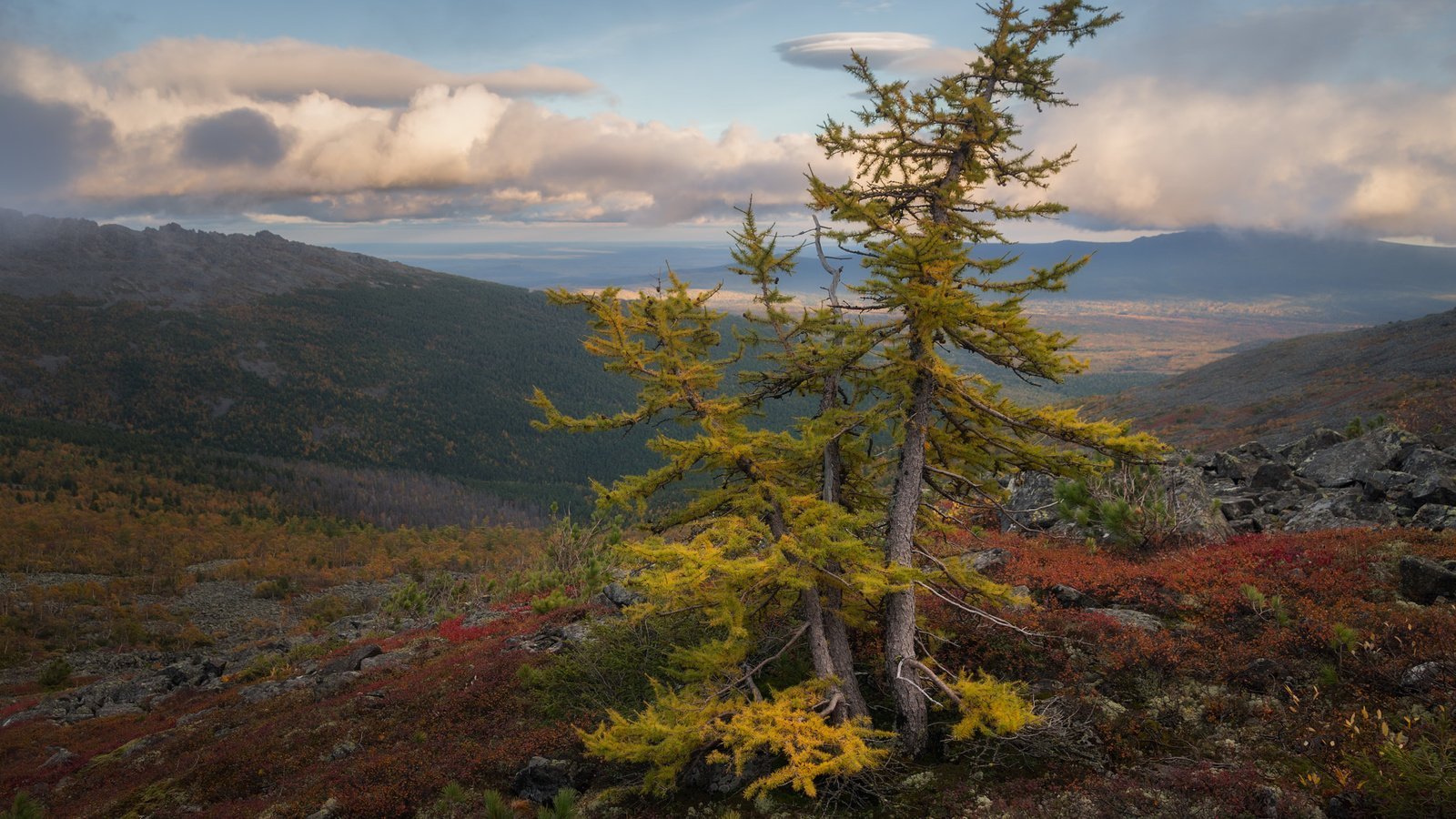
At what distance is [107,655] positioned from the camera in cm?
5653

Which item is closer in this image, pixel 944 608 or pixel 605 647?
pixel 944 608

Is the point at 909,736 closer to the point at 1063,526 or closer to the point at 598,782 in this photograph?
the point at 598,782

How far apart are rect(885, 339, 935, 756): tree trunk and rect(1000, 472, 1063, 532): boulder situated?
13.7 m

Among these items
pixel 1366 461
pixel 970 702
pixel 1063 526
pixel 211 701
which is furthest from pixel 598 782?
pixel 1366 461

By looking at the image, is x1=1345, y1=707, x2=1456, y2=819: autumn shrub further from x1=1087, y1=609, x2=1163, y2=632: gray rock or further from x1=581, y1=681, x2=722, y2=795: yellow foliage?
x1=581, y1=681, x2=722, y2=795: yellow foliage

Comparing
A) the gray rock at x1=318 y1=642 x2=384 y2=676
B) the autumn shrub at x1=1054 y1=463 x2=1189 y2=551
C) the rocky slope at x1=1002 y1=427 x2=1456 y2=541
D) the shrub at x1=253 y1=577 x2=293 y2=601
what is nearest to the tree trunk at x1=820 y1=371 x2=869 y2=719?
the rocky slope at x1=1002 y1=427 x2=1456 y2=541

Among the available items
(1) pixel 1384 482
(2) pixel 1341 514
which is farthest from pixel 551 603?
(1) pixel 1384 482

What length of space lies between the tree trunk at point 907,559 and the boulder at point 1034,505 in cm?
1366

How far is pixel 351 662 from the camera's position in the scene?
22.7 metres

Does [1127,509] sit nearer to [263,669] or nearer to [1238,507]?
[1238,507]

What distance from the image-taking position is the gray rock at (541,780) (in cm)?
1188

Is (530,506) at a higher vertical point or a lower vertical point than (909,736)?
lower

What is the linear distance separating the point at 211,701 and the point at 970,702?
26353 mm

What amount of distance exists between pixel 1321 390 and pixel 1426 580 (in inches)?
2698
